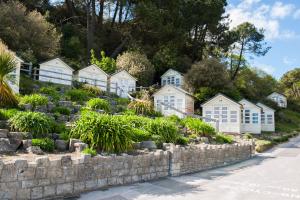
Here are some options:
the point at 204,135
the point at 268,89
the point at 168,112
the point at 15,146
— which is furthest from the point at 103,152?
the point at 268,89

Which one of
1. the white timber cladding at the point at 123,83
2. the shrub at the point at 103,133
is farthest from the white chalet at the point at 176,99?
the shrub at the point at 103,133

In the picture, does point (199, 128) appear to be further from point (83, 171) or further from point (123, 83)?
point (123, 83)

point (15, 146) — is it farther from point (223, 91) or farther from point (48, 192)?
point (223, 91)

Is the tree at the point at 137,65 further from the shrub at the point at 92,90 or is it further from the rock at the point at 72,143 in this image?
the rock at the point at 72,143

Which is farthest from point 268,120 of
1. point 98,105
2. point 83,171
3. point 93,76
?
point 83,171

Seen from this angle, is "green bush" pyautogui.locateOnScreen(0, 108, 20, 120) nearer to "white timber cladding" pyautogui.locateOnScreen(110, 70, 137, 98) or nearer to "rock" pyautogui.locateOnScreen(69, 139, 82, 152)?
"rock" pyautogui.locateOnScreen(69, 139, 82, 152)

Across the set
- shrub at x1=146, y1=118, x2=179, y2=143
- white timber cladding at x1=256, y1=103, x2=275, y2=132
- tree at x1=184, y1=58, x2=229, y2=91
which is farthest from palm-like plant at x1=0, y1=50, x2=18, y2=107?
white timber cladding at x1=256, y1=103, x2=275, y2=132

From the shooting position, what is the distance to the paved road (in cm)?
943

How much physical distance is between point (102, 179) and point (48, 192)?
6.09ft

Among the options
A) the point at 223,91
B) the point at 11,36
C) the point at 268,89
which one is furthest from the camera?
the point at 268,89

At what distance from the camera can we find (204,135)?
1897cm

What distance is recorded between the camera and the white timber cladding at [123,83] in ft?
104

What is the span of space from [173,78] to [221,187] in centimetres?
2997

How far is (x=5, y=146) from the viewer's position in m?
9.73
